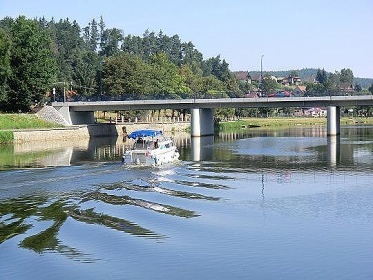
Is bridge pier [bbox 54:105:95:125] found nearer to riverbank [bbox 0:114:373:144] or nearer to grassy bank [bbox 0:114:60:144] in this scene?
riverbank [bbox 0:114:373:144]

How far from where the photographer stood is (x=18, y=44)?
10981 cm

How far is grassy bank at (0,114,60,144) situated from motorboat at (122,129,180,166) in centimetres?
3846

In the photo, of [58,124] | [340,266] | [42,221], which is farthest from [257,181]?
[58,124]

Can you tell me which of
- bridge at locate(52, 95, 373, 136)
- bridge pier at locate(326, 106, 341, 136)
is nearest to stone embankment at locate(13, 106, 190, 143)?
bridge at locate(52, 95, 373, 136)

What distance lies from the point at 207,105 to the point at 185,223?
8131cm

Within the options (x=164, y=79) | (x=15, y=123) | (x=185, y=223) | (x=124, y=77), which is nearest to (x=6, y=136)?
(x=15, y=123)

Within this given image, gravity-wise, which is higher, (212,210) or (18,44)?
(18,44)

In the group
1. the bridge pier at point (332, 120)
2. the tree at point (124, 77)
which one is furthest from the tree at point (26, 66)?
the bridge pier at point (332, 120)

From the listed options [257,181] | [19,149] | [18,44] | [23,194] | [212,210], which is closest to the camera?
[212,210]

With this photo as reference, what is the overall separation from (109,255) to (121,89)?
374 feet

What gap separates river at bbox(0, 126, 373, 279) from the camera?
23.0 metres

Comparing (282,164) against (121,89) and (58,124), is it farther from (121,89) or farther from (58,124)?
(121,89)

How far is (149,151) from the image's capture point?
54594mm

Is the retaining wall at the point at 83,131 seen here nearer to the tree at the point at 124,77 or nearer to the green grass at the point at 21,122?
the green grass at the point at 21,122
